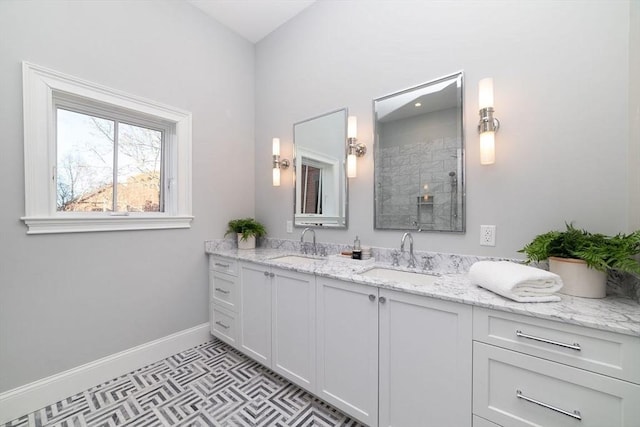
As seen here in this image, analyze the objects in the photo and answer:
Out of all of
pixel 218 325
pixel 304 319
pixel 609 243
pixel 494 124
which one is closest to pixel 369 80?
pixel 494 124

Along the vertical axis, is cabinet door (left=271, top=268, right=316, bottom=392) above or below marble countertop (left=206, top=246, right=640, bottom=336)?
below

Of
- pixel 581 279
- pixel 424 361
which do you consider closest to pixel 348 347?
pixel 424 361

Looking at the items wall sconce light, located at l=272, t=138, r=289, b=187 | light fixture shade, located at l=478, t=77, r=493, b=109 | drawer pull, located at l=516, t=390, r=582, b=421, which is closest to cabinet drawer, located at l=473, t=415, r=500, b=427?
drawer pull, located at l=516, t=390, r=582, b=421

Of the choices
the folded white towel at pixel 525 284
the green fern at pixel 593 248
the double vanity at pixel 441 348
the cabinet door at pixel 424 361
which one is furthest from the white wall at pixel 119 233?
the green fern at pixel 593 248

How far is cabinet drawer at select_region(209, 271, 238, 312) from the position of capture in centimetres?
211

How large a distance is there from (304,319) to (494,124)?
159 centimetres

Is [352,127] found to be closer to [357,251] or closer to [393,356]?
[357,251]

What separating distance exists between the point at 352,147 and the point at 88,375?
2468 millimetres

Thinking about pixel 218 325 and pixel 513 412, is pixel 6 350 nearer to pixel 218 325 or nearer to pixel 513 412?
pixel 218 325

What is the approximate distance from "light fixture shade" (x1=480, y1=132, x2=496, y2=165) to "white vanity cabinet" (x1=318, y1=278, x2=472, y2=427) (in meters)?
0.81

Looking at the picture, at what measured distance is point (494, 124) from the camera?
1384mm

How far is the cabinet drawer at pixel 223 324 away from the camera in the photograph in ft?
6.96

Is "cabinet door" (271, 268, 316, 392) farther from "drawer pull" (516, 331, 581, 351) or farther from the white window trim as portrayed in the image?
the white window trim

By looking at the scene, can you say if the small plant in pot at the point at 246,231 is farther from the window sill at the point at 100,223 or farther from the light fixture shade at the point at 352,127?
the light fixture shade at the point at 352,127
